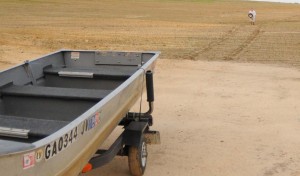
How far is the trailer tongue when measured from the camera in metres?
3.09

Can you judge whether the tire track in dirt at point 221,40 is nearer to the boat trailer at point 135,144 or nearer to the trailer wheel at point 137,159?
the boat trailer at point 135,144

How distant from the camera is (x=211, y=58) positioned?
1366cm

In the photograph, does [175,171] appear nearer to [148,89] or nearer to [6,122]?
[148,89]

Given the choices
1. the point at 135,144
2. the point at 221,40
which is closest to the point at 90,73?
the point at 135,144

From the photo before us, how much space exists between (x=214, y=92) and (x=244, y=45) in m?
7.86

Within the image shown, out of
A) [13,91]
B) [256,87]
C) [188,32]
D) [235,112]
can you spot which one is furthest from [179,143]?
[188,32]

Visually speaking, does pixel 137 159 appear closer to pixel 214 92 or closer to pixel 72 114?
pixel 72 114

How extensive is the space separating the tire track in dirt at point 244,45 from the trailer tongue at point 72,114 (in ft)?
25.4

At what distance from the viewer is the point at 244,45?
655 inches

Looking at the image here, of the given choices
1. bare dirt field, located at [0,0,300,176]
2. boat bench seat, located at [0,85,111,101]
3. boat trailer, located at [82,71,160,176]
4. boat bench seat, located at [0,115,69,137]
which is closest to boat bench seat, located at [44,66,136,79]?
boat trailer, located at [82,71,160,176]

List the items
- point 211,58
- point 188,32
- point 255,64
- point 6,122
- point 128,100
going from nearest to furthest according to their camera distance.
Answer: point 6,122 < point 128,100 < point 255,64 < point 211,58 < point 188,32

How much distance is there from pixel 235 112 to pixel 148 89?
9.19 ft

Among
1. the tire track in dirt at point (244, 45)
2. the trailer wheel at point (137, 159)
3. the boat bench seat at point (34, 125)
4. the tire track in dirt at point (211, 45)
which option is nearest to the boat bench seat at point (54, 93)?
the trailer wheel at point (137, 159)

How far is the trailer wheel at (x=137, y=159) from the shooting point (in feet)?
16.5
